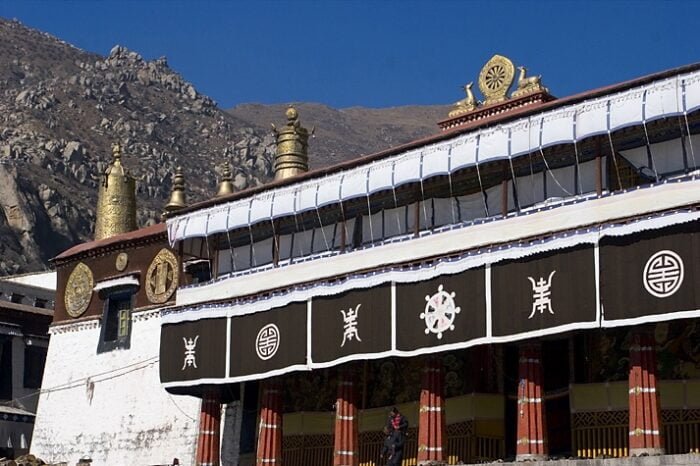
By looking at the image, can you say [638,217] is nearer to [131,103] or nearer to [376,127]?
[131,103]

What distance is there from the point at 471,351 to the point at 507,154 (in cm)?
409

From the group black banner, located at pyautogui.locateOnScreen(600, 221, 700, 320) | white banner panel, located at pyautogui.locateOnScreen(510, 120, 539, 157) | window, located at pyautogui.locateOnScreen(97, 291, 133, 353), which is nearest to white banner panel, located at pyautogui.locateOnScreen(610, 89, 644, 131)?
white banner panel, located at pyautogui.locateOnScreen(510, 120, 539, 157)

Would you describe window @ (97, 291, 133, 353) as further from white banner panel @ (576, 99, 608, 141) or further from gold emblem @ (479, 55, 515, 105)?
white banner panel @ (576, 99, 608, 141)

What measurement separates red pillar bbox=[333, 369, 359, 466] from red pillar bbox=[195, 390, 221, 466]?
364cm

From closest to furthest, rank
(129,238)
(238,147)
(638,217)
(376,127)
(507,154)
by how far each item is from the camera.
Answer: (638,217), (507,154), (129,238), (238,147), (376,127)

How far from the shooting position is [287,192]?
2745cm

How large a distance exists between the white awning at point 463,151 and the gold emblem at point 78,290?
6236mm

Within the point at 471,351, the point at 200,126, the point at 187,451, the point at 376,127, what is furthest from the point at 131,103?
the point at 471,351

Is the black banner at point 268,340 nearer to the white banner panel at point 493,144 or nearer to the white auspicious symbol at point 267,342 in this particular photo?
the white auspicious symbol at point 267,342

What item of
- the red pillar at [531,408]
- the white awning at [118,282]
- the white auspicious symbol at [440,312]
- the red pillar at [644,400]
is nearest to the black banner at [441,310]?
the white auspicious symbol at [440,312]

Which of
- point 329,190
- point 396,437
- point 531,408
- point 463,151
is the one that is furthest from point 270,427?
point 463,151

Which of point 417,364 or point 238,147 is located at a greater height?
point 238,147

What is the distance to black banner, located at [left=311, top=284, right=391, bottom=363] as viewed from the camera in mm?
24109

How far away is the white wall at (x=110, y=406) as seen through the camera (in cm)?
3219
